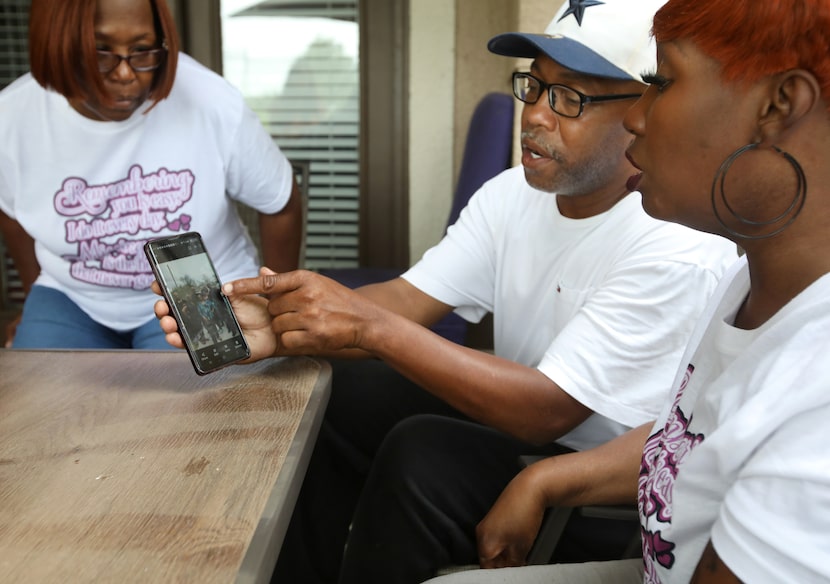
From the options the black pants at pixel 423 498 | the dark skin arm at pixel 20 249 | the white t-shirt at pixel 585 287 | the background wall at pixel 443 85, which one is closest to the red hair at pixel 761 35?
the white t-shirt at pixel 585 287

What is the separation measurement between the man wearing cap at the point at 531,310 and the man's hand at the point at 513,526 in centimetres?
14

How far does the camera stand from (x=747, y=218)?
74 centimetres

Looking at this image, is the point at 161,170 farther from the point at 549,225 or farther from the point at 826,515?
the point at 826,515

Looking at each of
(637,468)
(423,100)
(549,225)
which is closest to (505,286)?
(549,225)

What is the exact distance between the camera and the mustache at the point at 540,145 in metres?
1.39

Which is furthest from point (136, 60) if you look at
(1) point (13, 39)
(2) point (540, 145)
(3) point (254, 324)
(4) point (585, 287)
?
(1) point (13, 39)

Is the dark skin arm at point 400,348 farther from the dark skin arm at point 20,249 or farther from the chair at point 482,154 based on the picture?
the chair at point 482,154

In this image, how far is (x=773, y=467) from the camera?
0.62m

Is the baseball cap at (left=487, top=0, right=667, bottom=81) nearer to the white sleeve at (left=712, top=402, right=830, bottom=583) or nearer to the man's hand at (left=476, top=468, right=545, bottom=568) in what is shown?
the man's hand at (left=476, top=468, right=545, bottom=568)

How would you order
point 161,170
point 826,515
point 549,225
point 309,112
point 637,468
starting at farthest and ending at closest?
point 309,112 → point 161,170 → point 549,225 → point 637,468 → point 826,515

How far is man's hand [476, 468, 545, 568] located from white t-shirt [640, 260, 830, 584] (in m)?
0.28

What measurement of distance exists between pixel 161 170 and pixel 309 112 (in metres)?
1.76

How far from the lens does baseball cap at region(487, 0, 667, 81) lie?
133 cm

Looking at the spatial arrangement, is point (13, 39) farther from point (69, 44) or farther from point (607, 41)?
point (607, 41)
